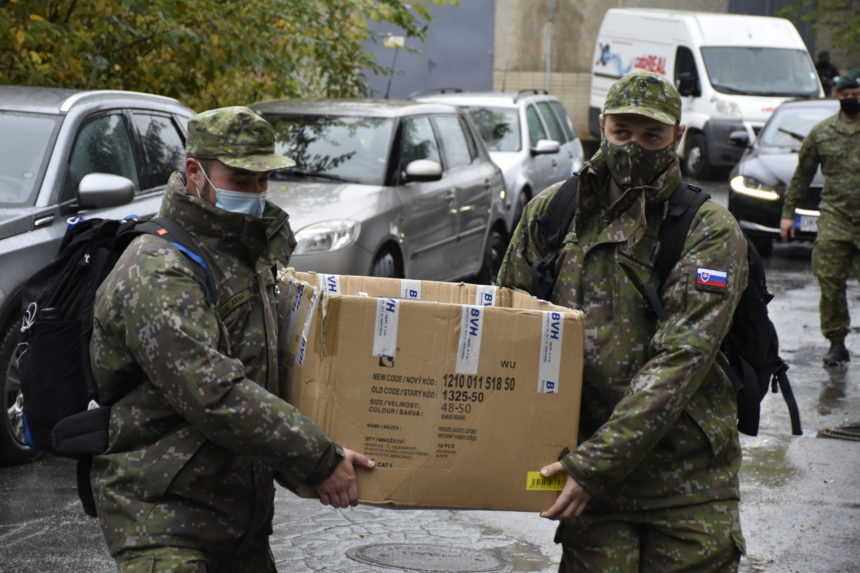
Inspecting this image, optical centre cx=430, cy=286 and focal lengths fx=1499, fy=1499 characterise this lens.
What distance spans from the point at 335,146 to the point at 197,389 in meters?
7.70

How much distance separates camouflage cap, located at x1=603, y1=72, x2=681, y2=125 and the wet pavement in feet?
8.59

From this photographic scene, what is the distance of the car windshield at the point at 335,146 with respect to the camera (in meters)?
10.6

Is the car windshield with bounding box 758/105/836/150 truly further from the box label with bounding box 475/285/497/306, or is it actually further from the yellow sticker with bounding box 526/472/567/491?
the yellow sticker with bounding box 526/472/567/491

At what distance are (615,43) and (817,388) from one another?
19.8 meters

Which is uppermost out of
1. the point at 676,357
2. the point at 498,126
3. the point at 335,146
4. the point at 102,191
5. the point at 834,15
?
the point at 834,15

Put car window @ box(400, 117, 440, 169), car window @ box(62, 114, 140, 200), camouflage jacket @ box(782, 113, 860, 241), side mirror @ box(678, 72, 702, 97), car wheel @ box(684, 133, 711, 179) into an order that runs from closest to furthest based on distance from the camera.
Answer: car window @ box(62, 114, 140, 200) → camouflage jacket @ box(782, 113, 860, 241) → car window @ box(400, 117, 440, 169) → car wheel @ box(684, 133, 711, 179) → side mirror @ box(678, 72, 702, 97)

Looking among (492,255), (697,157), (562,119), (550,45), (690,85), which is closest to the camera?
(492,255)

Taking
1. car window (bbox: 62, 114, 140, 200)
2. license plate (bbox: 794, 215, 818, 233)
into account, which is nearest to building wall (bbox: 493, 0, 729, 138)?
license plate (bbox: 794, 215, 818, 233)

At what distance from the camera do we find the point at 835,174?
1019 centimetres

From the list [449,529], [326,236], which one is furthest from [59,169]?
[449,529]

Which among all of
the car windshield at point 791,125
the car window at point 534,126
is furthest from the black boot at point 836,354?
the car window at point 534,126

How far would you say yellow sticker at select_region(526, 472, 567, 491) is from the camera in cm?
347

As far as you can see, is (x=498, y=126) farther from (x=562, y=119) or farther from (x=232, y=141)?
(x=232, y=141)

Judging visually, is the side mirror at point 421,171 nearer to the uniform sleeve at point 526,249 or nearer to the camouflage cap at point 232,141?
the uniform sleeve at point 526,249
